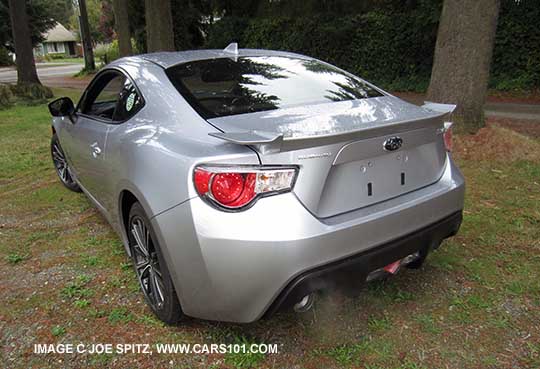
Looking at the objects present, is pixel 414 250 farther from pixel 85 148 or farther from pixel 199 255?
pixel 85 148

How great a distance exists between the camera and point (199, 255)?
6.47 ft

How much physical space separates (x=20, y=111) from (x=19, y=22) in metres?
4.30

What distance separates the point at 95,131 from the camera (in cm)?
318

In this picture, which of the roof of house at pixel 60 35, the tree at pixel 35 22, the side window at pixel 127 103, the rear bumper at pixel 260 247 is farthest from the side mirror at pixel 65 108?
the roof of house at pixel 60 35

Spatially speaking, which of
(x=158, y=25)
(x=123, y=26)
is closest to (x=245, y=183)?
(x=158, y=25)

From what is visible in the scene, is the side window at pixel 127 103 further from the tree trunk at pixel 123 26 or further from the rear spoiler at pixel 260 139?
the tree trunk at pixel 123 26

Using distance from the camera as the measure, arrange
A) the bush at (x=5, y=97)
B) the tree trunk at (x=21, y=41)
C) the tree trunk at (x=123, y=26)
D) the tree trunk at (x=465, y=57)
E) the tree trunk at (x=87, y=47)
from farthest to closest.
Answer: the tree trunk at (x=87, y=47) < the tree trunk at (x=123, y=26) < the tree trunk at (x=21, y=41) < the bush at (x=5, y=97) < the tree trunk at (x=465, y=57)

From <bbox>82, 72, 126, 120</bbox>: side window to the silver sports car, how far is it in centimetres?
29

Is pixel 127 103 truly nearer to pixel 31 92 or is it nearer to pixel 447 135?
pixel 447 135

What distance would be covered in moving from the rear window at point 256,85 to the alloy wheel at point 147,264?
782mm

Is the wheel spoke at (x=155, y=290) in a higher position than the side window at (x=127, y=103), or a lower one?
lower

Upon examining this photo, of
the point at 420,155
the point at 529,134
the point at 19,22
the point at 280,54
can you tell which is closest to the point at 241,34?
the point at 19,22

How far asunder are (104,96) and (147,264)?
160 cm

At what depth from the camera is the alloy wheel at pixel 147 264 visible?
249 cm
